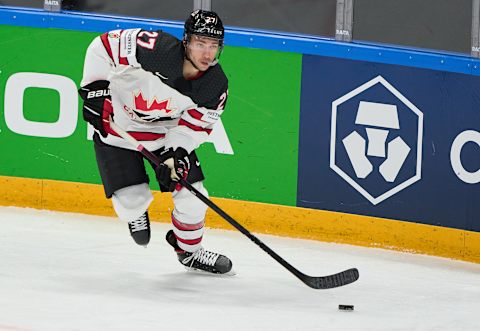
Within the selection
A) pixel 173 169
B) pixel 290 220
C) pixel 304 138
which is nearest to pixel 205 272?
pixel 173 169

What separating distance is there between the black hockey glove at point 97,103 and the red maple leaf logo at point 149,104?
0.11 meters

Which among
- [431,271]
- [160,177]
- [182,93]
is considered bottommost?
[431,271]

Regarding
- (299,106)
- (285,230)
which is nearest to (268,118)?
(299,106)

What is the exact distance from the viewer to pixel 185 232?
490cm

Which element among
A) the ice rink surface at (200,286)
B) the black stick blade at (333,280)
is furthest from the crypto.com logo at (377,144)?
the black stick blade at (333,280)

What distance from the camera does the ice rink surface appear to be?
423cm

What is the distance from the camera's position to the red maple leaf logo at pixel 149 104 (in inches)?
186

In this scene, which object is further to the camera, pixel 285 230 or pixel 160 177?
pixel 285 230

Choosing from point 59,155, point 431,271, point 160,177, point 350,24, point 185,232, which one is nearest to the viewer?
point 160,177

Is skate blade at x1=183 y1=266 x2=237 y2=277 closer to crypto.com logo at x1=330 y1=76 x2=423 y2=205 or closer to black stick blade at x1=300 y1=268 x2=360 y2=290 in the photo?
black stick blade at x1=300 y1=268 x2=360 y2=290

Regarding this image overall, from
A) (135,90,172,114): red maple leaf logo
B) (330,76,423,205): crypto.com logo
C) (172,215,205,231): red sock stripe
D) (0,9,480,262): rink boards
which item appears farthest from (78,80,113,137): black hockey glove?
(330,76,423,205): crypto.com logo

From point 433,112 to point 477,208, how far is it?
1.51 feet

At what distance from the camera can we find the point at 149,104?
473 cm

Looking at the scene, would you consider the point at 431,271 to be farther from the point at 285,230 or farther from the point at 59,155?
the point at 59,155
